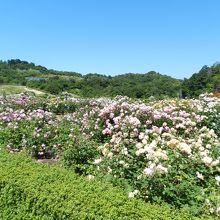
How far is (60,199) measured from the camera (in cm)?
425

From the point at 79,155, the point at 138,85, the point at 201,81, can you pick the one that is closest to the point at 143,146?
the point at 79,155

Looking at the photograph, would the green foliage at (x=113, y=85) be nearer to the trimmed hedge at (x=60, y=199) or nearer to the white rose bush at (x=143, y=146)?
the white rose bush at (x=143, y=146)

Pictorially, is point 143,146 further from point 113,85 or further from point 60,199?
point 113,85

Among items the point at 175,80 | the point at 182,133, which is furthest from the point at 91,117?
the point at 175,80

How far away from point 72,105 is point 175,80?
38461 millimetres

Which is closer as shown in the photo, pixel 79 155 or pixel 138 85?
pixel 79 155

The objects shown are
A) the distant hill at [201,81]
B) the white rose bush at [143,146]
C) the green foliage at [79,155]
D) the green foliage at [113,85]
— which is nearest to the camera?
the white rose bush at [143,146]

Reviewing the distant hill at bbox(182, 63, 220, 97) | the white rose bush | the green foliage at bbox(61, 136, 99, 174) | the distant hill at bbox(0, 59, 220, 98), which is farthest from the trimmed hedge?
the distant hill at bbox(182, 63, 220, 97)

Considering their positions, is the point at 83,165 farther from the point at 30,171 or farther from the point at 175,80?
the point at 175,80

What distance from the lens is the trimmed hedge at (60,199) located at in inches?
152

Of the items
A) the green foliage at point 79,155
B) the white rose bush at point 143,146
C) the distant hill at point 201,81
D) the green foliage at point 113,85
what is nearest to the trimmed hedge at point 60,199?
the white rose bush at point 143,146

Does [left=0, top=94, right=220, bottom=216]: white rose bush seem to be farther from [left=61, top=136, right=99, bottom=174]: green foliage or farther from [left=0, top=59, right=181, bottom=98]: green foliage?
[left=0, top=59, right=181, bottom=98]: green foliage

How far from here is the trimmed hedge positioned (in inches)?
152

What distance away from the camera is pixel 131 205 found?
3979 millimetres
